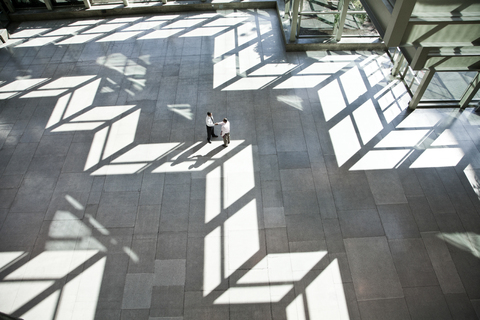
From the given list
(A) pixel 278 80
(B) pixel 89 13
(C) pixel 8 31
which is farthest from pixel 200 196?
(C) pixel 8 31

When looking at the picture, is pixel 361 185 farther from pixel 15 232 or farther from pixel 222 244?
pixel 15 232

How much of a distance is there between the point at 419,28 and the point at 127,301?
10.5 m

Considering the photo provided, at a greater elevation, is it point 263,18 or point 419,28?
point 419,28

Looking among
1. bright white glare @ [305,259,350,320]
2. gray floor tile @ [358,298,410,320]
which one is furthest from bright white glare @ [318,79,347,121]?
gray floor tile @ [358,298,410,320]

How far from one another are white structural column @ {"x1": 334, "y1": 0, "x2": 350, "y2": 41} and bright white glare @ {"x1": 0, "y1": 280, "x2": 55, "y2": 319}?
49.5ft

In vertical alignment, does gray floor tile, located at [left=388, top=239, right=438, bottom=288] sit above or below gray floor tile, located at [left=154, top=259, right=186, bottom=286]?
below

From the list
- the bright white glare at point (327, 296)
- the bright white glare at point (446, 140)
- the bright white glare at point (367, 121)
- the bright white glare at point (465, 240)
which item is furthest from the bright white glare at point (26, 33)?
the bright white glare at point (465, 240)

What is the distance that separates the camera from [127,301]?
293 inches

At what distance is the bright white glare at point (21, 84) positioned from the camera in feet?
43.3

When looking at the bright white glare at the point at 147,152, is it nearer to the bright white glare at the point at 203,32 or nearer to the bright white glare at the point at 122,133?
the bright white glare at the point at 122,133

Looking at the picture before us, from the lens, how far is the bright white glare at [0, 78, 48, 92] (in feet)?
43.3

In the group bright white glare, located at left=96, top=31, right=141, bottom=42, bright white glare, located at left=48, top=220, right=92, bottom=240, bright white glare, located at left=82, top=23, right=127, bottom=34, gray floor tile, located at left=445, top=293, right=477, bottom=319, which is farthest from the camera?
bright white glare, located at left=82, top=23, right=127, bottom=34

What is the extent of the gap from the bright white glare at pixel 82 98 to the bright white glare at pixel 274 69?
7059mm

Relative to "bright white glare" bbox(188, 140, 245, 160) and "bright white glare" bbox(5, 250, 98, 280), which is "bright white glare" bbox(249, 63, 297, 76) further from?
"bright white glare" bbox(5, 250, 98, 280)
